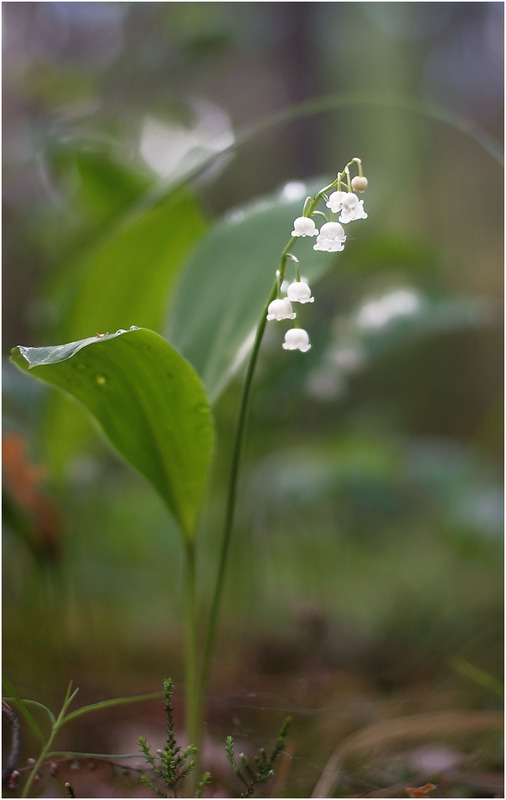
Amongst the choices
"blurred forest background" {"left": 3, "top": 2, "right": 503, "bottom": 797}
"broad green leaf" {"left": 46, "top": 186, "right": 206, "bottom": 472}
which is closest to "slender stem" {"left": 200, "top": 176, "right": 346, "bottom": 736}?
"blurred forest background" {"left": 3, "top": 2, "right": 503, "bottom": 797}

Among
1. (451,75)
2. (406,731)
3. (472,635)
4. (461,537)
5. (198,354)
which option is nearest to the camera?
(198,354)

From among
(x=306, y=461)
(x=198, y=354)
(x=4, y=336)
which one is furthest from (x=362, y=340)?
(x=4, y=336)

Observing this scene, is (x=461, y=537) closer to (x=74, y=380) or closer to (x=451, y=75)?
(x=74, y=380)

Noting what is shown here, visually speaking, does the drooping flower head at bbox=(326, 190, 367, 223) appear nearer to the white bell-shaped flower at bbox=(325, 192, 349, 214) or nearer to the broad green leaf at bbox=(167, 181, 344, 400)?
the white bell-shaped flower at bbox=(325, 192, 349, 214)

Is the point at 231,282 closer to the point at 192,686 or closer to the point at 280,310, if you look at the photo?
the point at 280,310

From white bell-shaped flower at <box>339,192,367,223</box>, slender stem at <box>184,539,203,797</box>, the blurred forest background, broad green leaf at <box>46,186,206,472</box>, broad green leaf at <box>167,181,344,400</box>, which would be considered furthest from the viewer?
broad green leaf at <box>46,186,206,472</box>

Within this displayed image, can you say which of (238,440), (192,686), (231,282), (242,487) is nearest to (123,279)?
(231,282)

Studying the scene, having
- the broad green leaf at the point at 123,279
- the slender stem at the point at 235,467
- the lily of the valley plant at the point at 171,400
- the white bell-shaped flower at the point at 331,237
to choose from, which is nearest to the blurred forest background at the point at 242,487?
the broad green leaf at the point at 123,279
